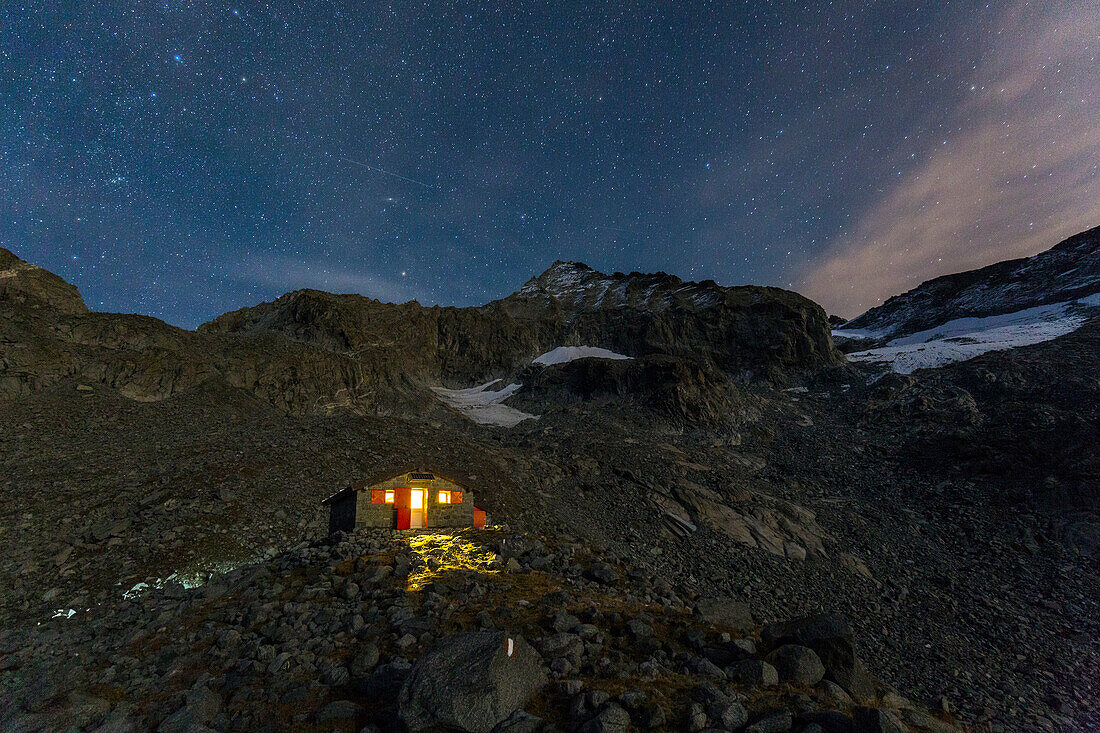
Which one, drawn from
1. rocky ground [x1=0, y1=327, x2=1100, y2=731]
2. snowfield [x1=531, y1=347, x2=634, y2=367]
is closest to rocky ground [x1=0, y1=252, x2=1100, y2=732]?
rocky ground [x1=0, y1=327, x2=1100, y2=731]

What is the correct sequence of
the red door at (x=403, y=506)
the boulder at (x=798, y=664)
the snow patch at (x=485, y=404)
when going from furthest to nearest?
the snow patch at (x=485, y=404)
the red door at (x=403, y=506)
the boulder at (x=798, y=664)

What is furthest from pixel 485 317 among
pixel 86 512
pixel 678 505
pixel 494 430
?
pixel 86 512

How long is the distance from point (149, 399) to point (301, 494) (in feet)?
89.1

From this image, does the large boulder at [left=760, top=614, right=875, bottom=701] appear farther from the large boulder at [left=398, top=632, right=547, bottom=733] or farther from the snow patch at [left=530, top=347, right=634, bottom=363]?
the snow patch at [left=530, top=347, right=634, bottom=363]

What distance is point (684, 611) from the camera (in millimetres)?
13258

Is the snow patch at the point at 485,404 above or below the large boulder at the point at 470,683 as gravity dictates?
above

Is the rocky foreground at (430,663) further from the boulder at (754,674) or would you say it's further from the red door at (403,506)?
the red door at (403,506)

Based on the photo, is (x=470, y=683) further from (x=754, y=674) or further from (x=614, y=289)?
(x=614, y=289)

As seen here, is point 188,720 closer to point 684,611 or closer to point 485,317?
point 684,611

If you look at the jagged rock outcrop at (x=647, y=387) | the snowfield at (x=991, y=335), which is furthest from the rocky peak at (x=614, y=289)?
the jagged rock outcrop at (x=647, y=387)

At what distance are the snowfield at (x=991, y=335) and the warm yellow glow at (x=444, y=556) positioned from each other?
254ft

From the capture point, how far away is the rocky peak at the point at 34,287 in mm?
44844

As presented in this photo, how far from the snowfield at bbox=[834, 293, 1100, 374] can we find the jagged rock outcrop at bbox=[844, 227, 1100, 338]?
22.5ft

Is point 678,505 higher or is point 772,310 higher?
point 772,310
